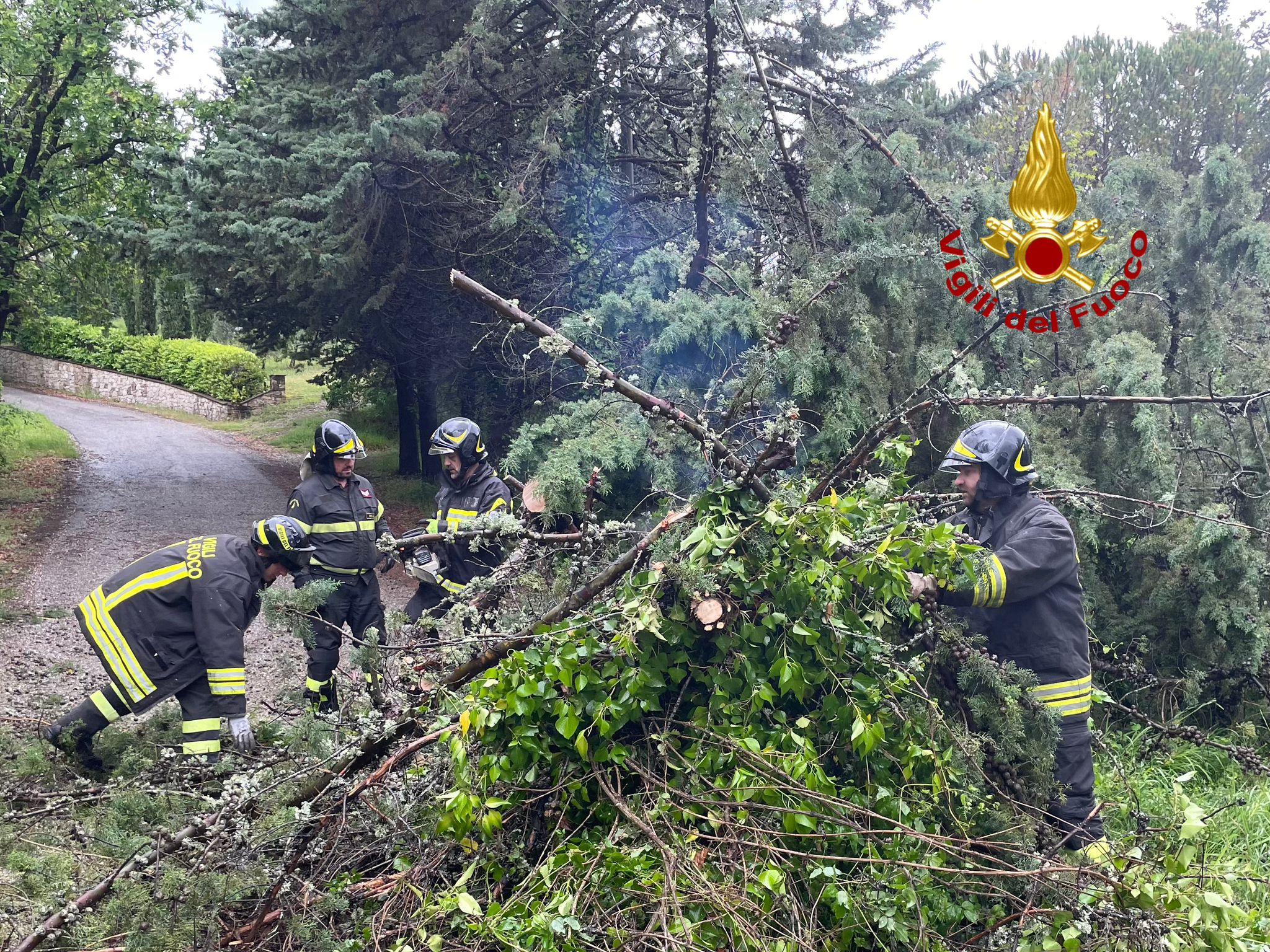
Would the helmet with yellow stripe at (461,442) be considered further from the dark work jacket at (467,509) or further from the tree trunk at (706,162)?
the tree trunk at (706,162)

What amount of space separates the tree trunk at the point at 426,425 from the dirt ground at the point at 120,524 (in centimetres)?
→ 208

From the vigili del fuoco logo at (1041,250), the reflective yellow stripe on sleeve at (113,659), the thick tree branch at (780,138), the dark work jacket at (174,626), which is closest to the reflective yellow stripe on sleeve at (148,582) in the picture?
the dark work jacket at (174,626)

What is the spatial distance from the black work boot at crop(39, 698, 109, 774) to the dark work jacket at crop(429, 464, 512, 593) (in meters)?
1.84

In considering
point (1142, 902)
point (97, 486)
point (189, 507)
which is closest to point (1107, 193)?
point (1142, 902)

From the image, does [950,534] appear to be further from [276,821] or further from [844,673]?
[276,821]

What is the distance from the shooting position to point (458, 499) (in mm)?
5406

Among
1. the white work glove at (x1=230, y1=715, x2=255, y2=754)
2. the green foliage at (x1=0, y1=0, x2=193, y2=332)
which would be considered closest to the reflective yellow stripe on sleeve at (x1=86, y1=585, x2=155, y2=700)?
the white work glove at (x1=230, y1=715, x2=255, y2=754)

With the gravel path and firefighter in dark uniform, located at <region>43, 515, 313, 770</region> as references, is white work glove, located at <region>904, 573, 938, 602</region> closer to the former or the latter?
the gravel path

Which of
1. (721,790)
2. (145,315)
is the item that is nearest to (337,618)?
(721,790)

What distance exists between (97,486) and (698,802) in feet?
45.7

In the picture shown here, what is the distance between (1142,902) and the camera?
2170 millimetres

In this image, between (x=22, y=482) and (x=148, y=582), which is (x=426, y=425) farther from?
(x=148, y=582)

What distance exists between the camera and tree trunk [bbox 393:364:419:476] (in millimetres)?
13602

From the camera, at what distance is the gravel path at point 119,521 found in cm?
605
